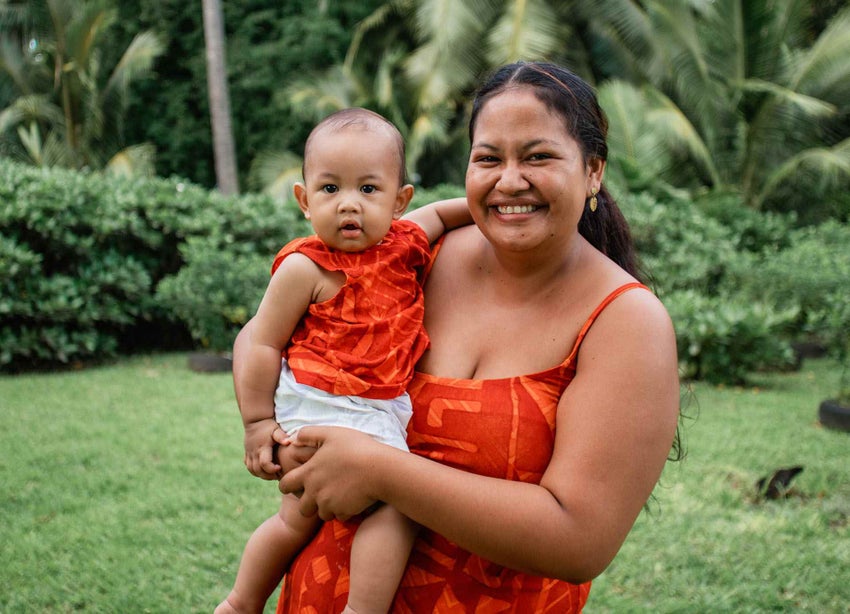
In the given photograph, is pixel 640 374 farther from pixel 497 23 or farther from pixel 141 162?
pixel 141 162

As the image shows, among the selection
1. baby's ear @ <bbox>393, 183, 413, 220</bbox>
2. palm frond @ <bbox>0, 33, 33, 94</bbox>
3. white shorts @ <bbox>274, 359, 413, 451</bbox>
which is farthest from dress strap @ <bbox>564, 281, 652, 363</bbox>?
palm frond @ <bbox>0, 33, 33, 94</bbox>

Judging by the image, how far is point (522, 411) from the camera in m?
1.71

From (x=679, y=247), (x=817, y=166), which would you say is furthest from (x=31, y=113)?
(x=817, y=166)

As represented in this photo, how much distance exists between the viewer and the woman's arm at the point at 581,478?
1556 mm

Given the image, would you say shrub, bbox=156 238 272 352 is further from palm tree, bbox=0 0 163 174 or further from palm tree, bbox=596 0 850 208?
palm tree, bbox=0 0 163 174

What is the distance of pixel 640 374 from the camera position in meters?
1.58

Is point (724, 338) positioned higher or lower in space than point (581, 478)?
lower

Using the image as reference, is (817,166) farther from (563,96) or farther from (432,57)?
(563,96)

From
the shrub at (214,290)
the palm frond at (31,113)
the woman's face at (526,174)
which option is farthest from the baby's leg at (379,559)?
the palm frond at (31,113)

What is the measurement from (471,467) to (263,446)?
1.76 ft

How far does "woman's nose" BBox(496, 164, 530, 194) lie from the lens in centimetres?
171

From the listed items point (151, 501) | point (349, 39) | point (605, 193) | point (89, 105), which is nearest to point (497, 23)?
point (349, 39)

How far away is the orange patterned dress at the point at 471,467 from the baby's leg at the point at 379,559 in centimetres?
8

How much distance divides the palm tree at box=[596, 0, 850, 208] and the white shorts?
12.5 meters
